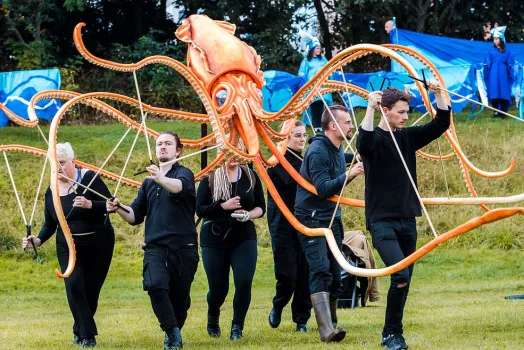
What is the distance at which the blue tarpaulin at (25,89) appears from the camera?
19281mm

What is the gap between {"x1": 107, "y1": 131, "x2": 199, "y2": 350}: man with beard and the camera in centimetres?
778

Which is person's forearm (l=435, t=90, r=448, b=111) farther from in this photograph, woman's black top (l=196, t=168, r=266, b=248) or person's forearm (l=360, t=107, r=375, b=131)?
woman's black top (l=196, t=168, r=266, b=248)

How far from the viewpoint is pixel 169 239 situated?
7.91m

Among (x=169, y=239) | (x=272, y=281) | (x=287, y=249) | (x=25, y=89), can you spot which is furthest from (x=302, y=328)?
(x=25, y=89)

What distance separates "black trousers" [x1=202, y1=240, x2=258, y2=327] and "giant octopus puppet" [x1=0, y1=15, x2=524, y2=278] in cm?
51

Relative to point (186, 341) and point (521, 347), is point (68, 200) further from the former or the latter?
point (521, 347)

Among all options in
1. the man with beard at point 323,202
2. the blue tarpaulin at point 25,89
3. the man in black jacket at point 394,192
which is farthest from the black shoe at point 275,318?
the blue tarpaulin at point 25,89

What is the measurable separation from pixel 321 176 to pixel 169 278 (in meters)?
1.40

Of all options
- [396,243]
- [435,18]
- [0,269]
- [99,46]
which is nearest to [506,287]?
[396,243]

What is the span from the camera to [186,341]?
27.9ft

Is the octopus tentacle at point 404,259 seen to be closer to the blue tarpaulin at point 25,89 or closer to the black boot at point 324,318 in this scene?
the black boot at point 324,318

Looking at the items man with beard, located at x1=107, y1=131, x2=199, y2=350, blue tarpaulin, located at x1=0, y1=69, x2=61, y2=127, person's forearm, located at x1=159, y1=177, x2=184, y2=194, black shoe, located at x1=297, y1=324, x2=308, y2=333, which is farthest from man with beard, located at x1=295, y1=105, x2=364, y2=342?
blue tarpaulin, located at x1=0, y1=69, x2=61, y2=127

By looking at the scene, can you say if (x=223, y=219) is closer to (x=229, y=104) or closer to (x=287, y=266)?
(x=287, y=266)

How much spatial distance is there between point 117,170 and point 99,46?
6.80m
